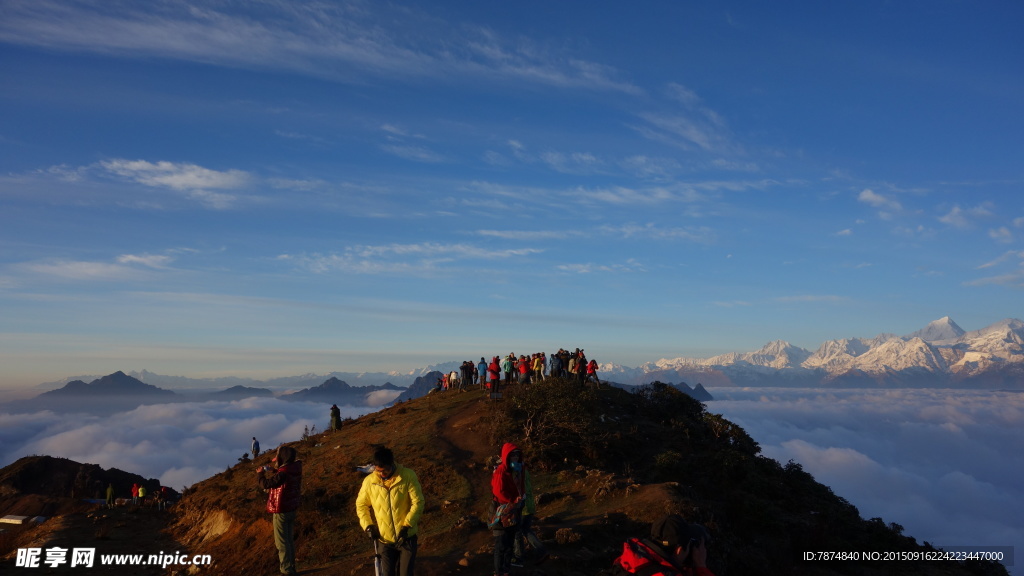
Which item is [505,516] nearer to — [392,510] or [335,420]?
[392,510]

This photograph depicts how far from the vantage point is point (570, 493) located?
52.2 feet

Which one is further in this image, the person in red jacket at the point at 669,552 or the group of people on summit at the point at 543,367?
the group of people on summit at the point at 543,367

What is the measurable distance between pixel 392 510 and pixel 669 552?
402 cm

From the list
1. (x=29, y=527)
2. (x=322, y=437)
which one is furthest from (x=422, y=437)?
(x=29, y=527)

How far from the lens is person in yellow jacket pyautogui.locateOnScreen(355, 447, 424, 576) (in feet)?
24.9

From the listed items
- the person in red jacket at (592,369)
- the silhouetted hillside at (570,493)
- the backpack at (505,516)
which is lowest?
the silhouetted hillside at (570,493)

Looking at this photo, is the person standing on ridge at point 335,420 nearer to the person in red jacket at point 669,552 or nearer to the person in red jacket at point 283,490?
the person in red jacket at point 283,490

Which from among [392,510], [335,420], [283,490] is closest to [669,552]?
[392,510]

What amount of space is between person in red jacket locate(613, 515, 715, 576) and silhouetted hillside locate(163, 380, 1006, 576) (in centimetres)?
591

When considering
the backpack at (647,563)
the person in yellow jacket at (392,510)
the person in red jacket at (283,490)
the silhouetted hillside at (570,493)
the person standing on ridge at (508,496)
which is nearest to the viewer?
the backpack at (647,563)

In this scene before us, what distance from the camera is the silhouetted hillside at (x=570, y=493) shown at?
12.9m

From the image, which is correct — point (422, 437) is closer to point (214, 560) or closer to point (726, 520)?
point (214, 560)

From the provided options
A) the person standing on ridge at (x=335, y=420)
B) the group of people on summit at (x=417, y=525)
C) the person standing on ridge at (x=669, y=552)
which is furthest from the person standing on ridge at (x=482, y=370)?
the person standing on ridge at (x=669, y=552)

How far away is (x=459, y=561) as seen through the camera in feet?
35.1
